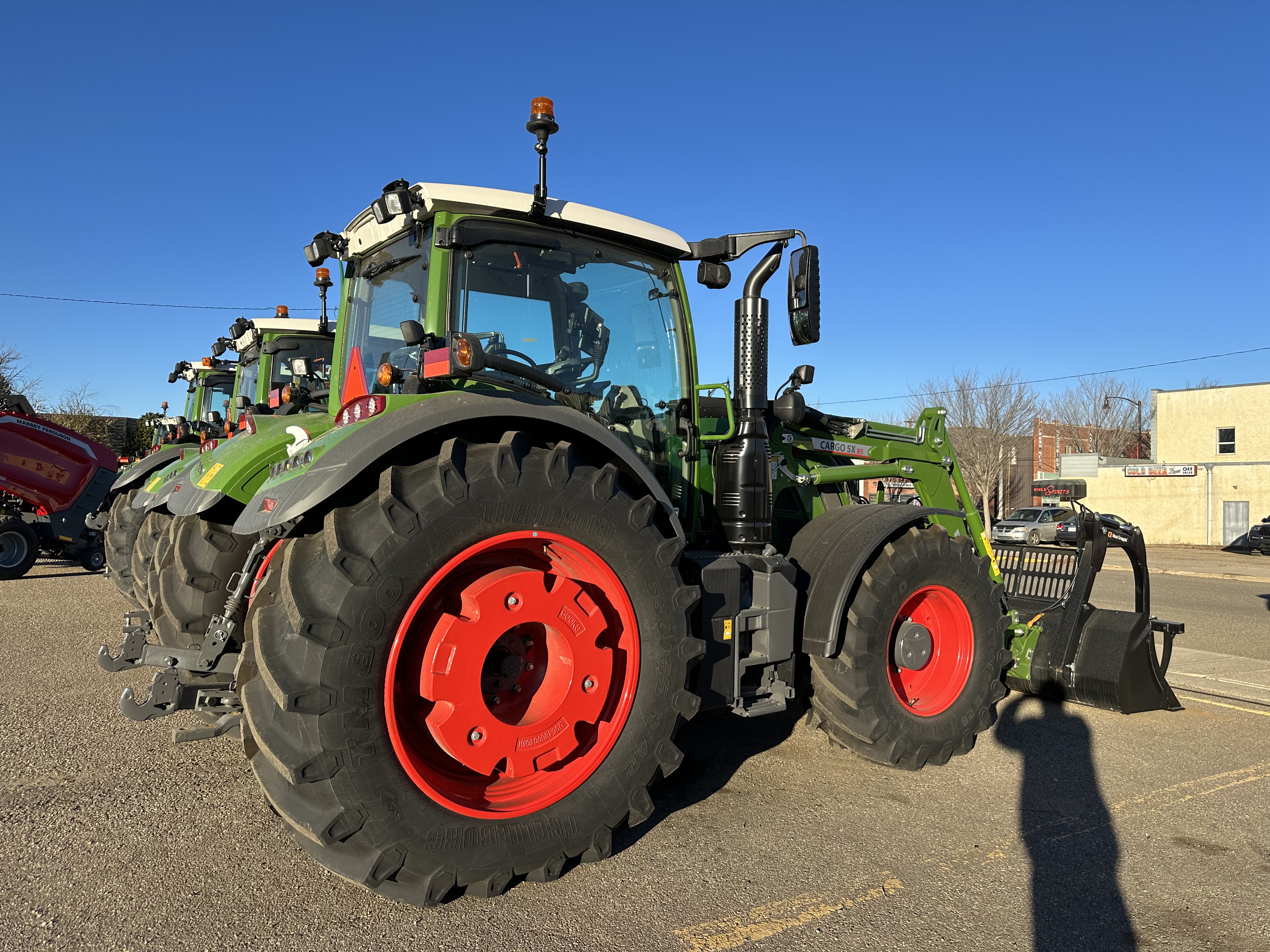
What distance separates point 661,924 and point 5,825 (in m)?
2.74

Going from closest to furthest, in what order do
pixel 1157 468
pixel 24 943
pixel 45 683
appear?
pixel 24 943, pixel 45 683, pixel 1157 468

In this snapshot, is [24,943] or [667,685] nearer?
[24,943]

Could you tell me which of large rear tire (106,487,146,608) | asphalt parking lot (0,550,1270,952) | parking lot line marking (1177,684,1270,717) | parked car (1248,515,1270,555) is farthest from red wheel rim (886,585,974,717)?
parked car (1248,515,1270,555)

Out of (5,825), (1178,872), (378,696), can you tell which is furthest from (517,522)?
(1178,872)

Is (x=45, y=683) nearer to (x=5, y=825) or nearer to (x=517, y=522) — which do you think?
(x=5, y=825)

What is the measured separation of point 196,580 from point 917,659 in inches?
147

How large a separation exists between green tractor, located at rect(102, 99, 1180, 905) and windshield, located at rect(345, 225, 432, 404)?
20 millimetres

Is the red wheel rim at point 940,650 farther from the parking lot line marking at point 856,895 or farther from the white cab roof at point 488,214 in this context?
the white cab roof at point 488,214

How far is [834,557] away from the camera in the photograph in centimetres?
421

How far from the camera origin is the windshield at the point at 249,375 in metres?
9.97

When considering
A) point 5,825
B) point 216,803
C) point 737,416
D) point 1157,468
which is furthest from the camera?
point 1157,468

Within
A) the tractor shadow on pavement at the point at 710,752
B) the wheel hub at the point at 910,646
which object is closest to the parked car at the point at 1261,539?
the tractor shadow on pavement at the point at 710,752

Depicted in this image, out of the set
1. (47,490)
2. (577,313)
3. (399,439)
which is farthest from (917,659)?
(47,490)

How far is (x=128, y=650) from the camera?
398cm
